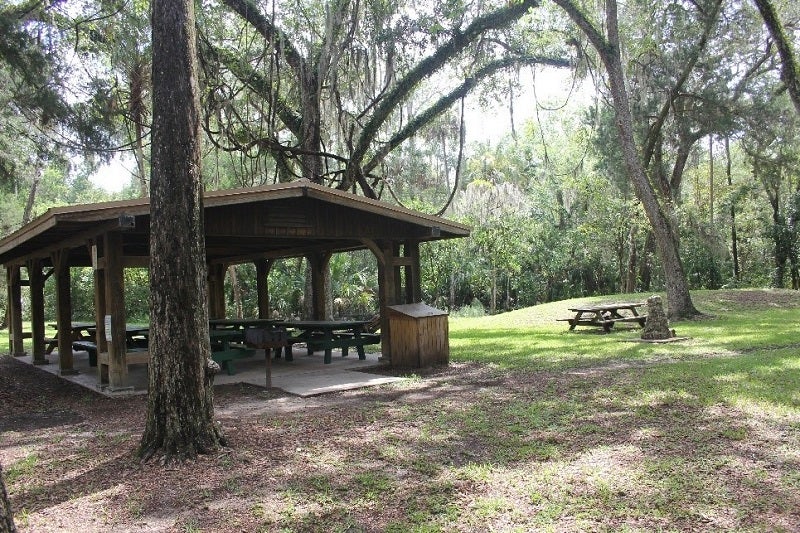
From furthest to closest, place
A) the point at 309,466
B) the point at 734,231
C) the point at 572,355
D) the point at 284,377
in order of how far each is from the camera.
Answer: the point at 734,231 < the point at 572,355 < the point at 284,377 < the point at 309,466

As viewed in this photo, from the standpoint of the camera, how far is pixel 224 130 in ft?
40.5

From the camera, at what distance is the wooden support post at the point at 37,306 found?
40.4 feet

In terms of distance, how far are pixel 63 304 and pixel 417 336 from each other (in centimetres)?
607

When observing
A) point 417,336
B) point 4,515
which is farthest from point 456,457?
point 417,336

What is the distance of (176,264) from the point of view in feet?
16.5

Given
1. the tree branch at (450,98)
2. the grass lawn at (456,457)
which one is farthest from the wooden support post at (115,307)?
the tree branch at (450,98)

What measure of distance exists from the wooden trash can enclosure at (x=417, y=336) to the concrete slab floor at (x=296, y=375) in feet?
2.25

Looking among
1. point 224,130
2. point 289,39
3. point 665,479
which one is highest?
point 289,39

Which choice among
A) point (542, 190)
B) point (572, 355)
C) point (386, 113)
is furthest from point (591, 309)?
point (542, 190)

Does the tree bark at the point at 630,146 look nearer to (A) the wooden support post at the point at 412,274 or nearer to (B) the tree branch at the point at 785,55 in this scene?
(B) the tree branch at the point at 785,55

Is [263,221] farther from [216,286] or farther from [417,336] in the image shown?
[216,286]

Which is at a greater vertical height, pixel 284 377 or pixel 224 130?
pixel 224 130

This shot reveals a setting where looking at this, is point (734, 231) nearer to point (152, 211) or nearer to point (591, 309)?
point (591, 309)

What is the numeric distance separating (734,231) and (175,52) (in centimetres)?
2768
